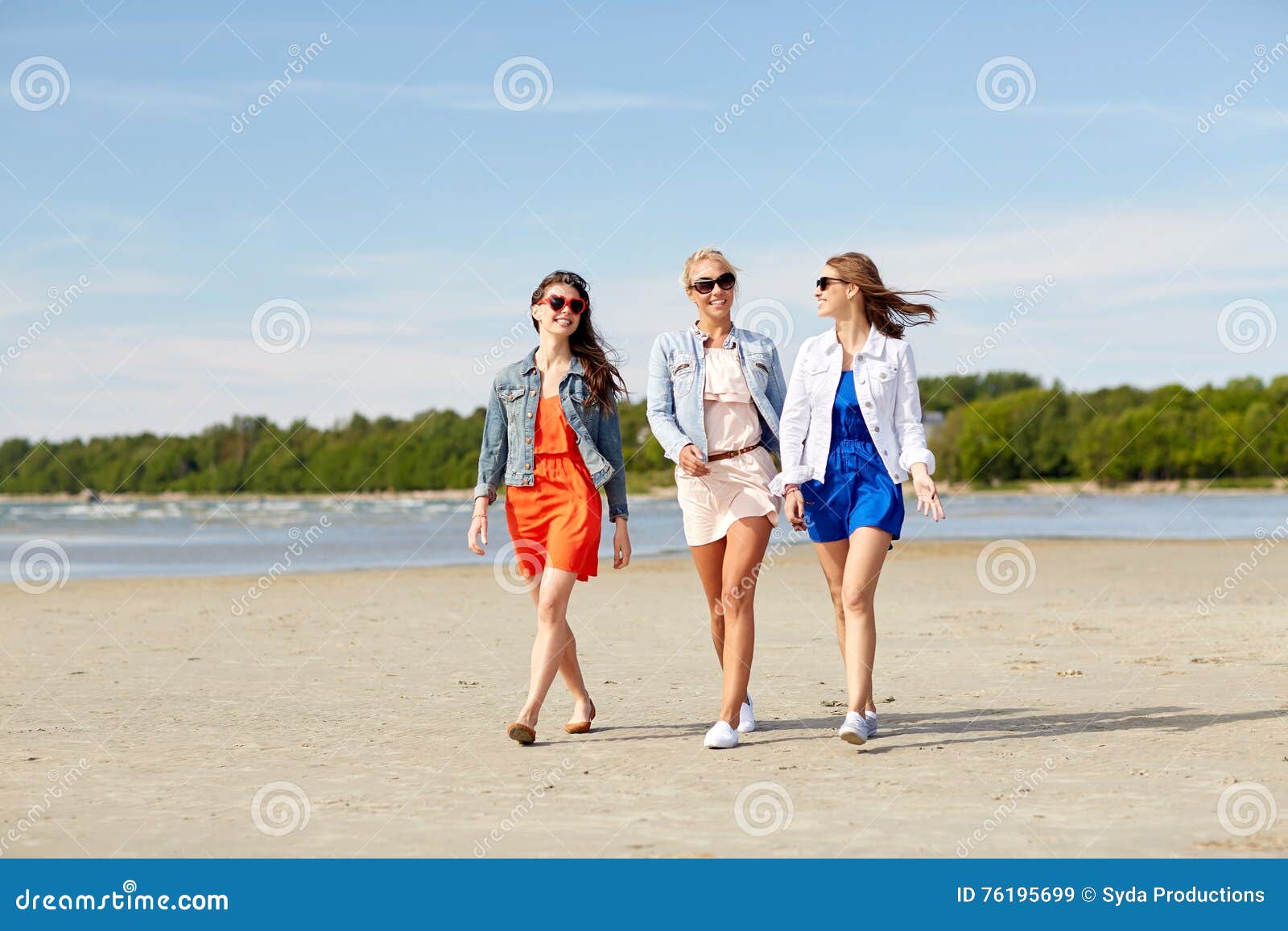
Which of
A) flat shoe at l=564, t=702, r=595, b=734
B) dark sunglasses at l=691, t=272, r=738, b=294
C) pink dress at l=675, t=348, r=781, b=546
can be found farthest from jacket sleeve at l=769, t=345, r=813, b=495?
flat shoe at l=564, t=702, r=595, b=734

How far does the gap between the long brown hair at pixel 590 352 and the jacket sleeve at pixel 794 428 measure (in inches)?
32.2

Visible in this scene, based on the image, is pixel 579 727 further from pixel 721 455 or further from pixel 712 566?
pixel 721 455

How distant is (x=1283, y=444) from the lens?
89438mm

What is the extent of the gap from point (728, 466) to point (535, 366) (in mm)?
1060

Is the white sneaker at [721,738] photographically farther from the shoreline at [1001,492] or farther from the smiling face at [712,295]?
the shoreline at [1001,492]

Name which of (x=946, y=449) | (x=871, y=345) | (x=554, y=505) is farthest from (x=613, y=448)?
(x=946, y=449)

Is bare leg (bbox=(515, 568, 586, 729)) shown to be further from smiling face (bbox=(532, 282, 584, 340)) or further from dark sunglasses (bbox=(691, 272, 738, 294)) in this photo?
dark sunglasses (bbox=(691, 272, 738, 294))

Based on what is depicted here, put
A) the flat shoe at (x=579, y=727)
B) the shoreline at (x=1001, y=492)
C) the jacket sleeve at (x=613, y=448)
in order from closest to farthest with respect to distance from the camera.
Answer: the jacket sleeve at (x=613, y=448) < the flat shoe at (x=579, y=727) < the shoreline at (x=1001, y=492)

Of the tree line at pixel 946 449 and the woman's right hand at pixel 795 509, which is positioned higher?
the tree line at pixel 946 449

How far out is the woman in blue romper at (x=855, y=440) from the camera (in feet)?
18.7

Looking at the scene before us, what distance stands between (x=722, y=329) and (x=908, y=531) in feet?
80.1

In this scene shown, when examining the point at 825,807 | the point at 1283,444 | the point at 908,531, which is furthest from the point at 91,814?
the point at 1283,444

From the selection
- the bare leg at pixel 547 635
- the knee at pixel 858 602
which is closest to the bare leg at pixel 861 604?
the knee at pixel 858 602

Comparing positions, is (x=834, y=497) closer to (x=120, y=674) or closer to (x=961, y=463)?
(x=120, y=674)
